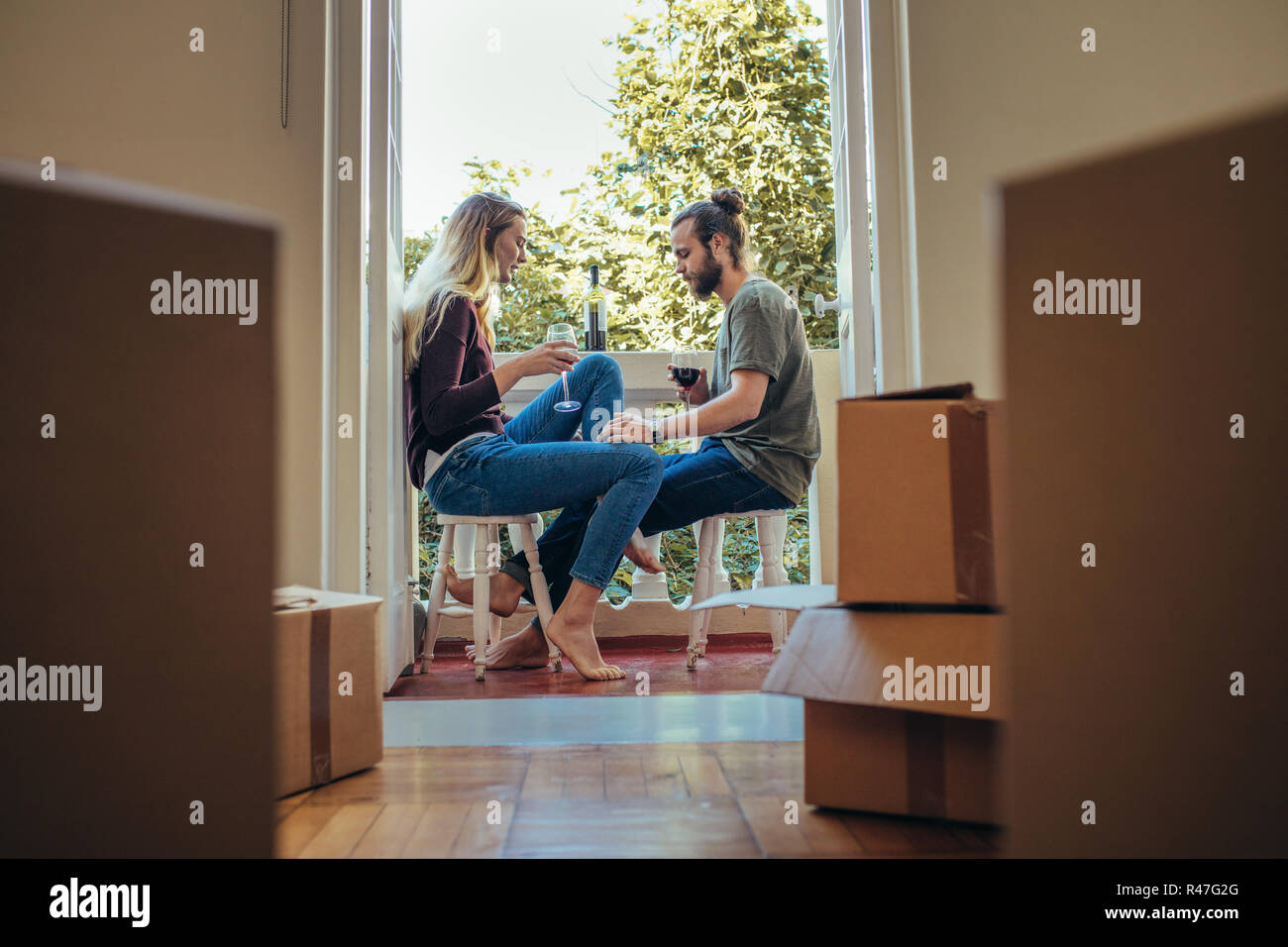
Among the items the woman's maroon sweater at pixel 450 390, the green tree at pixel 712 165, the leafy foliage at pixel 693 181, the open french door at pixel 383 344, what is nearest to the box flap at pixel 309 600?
the open french door at pixel 383 344

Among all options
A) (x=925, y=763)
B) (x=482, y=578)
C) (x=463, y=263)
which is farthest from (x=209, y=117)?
(x=925, y=763)

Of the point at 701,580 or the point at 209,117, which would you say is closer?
the point at 209,117

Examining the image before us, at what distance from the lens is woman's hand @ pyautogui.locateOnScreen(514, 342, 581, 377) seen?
105 inches

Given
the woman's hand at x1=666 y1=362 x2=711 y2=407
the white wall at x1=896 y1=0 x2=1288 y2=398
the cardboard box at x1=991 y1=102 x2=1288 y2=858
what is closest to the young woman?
the woman's hand at x1=666 y1=362 x2=711 y2=407

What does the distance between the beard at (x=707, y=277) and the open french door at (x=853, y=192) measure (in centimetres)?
40

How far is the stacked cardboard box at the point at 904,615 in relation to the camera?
1261 millimetres

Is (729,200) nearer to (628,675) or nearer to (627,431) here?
(627,431)

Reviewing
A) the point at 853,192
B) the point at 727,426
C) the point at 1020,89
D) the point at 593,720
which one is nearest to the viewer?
the point at 593,720

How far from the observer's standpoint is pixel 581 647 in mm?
2479

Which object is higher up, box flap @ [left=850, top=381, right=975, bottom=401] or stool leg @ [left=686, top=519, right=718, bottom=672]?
box flap @ [left=850, top=381, right=975, bottom=401]

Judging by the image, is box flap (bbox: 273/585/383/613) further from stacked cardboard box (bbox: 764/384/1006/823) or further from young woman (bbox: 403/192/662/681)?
young woman (bbox: 403/192/662/681)

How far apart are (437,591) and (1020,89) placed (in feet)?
6.41

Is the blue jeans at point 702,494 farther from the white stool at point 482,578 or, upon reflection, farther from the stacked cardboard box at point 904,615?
the stacked cardboard box at point 904,615
